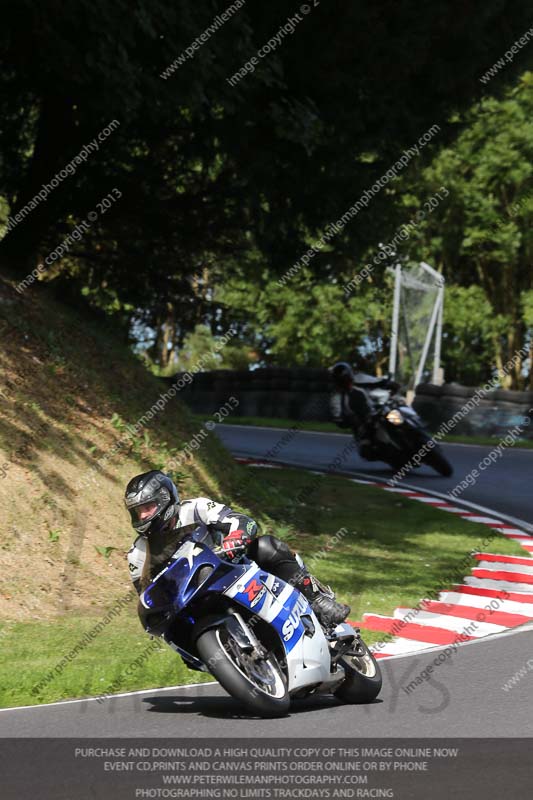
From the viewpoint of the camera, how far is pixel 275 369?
3073cm

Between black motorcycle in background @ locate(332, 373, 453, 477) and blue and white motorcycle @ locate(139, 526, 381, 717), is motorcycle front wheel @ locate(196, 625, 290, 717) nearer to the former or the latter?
blue and white motorcycle @ locate(139, 526, 381, 717)

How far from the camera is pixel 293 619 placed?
6.80 m

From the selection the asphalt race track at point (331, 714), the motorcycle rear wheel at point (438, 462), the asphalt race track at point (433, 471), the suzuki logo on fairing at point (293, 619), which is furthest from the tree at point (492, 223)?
the suzuki logo on fairing at point (293, 619)

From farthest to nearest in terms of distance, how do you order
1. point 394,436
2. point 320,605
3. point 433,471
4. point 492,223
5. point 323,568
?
point 492,223, point 433,471, point 394,436, point 323,568, point 320,605

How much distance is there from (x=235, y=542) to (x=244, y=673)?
0.72m

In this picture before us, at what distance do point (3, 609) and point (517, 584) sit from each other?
16.3ft

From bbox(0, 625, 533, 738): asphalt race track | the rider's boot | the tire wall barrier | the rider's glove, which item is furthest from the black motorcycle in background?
the rider's glove

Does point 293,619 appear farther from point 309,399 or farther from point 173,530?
point 309,399

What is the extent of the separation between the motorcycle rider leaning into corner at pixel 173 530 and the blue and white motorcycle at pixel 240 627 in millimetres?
98

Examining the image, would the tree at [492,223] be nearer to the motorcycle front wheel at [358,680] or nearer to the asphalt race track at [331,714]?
the asphalt race track at [331,714]

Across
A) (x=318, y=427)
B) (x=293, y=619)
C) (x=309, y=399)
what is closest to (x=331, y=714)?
(x=293, y=619)

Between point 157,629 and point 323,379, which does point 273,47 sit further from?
point 323,379

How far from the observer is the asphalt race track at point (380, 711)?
6277 mm
